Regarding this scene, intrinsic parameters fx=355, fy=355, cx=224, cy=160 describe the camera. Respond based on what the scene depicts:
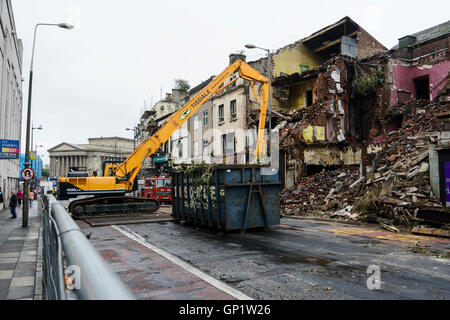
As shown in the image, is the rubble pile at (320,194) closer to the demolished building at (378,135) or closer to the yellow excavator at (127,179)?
the demolished building at (378,135)

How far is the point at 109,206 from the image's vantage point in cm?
1769

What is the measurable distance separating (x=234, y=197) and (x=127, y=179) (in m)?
8.19

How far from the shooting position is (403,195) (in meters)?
15.0

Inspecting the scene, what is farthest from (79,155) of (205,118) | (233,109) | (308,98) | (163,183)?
(308,98)

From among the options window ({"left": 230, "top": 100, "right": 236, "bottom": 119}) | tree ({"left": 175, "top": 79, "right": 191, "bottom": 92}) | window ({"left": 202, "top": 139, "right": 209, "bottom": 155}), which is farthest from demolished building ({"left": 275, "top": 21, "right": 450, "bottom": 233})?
tree ({"left": 175, "top": 79, "right": 191, "bottom": 92})

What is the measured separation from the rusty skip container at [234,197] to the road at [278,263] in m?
0.43

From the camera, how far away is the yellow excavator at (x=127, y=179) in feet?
53.5

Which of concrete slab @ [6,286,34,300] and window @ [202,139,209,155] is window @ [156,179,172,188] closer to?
window @ [202,139,209,155]

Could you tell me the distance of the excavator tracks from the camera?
673 inches

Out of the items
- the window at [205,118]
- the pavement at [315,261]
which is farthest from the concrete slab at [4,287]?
the window at [205,118]

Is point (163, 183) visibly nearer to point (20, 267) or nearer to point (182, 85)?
point (20, 267)

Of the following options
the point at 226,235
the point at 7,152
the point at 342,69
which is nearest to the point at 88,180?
the point at 7,152

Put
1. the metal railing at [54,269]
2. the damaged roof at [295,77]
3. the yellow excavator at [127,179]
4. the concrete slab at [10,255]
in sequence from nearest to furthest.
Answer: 1. the metal railing at [54,269]
2. the concrete slab at [10,255]
3. the yellow excavator at [127,179]
4. the damaged roof at [295,77]
